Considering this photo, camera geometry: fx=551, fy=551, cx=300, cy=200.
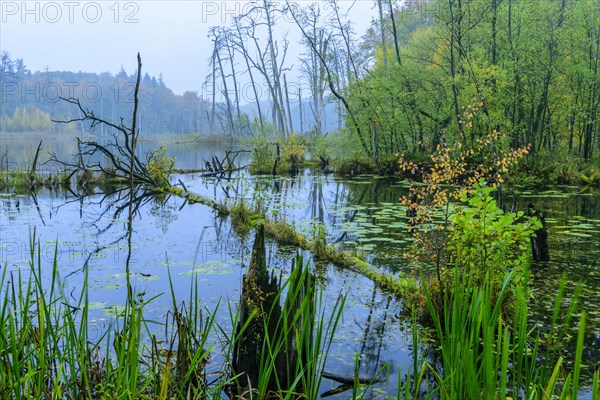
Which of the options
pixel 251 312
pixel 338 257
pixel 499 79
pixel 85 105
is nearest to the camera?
pixel 251 312

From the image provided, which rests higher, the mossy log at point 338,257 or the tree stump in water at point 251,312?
the tree stump in water at point 251,312

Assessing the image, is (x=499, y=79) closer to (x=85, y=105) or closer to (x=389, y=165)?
(x=389, y=165)

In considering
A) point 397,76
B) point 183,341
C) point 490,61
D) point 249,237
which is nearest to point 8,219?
point 249,237

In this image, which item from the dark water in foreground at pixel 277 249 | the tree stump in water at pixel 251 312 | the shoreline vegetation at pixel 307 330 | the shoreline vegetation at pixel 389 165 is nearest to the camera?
the shoreline vegetation at pixel 307 330

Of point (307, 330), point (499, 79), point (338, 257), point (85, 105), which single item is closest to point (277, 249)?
point (338, 257)

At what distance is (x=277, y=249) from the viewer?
30.2ft

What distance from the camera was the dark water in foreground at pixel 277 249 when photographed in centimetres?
538

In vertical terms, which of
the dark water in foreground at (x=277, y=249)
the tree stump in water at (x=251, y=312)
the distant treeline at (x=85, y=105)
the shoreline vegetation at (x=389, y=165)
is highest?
the distant treeline at (x=85, y=105)

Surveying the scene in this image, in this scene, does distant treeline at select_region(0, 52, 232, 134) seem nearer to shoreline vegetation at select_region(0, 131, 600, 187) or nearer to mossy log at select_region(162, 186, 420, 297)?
shoreline vegetation at select_region(0, 131, 600, 187)

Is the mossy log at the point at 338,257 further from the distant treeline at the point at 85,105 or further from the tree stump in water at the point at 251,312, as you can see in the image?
the distant treeline at the point at 85,105

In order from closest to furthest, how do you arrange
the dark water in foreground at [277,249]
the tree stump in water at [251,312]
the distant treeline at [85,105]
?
the tree stump in water at [251,312] → the dark water in foreground at [277,249] → the distant treeline at [85,105]

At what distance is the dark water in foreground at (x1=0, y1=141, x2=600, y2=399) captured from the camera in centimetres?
538

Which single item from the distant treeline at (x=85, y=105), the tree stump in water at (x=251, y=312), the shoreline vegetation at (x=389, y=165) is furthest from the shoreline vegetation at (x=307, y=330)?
the distant treeline at (x=85, y=105)

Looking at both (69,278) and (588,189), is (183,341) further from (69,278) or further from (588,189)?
(588,189)
